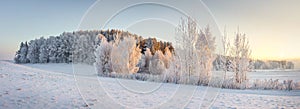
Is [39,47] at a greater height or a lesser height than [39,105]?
greater

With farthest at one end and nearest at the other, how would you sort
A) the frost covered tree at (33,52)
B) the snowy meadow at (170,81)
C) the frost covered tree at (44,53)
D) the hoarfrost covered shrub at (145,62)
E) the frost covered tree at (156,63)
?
the frost covered tree at (33,52)
the frost covered tree at (44,53)
the hoarfrost covered shrub at (145,62)
the frost covered tree at (156,63)
the snowy meadow at (170,81)

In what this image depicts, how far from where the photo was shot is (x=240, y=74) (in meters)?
10.5

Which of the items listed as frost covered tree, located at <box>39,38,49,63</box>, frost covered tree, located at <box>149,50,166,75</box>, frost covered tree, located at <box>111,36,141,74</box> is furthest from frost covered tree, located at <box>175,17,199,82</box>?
frost covered tree, located at <box>39,38,49,63</box>

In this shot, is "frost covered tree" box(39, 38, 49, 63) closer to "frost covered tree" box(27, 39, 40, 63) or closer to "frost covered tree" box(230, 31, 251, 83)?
"frost covered tree" box(27, 39, 40, 63)

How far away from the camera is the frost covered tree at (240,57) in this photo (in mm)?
10539

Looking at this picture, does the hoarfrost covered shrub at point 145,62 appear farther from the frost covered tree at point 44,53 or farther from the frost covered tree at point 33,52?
the frost covered tree at point 33,52

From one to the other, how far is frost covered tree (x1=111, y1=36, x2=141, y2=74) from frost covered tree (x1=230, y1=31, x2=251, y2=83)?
7.12 m

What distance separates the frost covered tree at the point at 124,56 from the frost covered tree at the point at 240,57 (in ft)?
23.4

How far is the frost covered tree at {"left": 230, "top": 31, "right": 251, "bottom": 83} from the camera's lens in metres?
10.5

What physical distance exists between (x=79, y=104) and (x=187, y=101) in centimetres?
279

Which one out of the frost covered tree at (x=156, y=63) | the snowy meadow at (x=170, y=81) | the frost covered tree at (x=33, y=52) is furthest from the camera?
the frost covered tree at (x=33, y=52)

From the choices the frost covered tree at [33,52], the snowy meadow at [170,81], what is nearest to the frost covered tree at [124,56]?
the snowy meadow at [170,81]

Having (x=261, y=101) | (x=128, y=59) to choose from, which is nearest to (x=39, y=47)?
(x=128, y=59)

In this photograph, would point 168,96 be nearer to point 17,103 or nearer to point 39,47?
point 17,103
